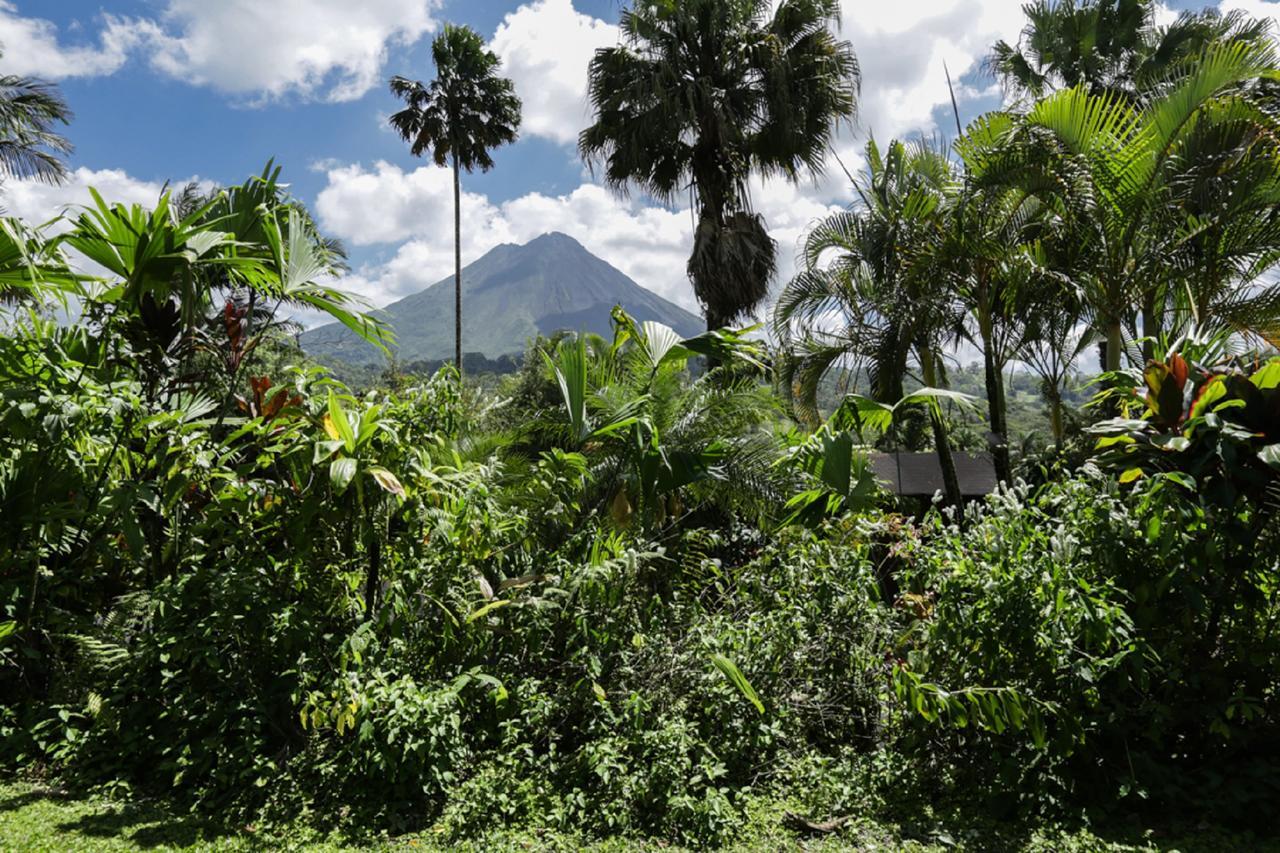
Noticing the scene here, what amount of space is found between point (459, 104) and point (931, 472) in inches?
726

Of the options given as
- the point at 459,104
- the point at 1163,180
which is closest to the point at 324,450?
the point at 1163,180

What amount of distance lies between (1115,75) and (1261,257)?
9936 mm

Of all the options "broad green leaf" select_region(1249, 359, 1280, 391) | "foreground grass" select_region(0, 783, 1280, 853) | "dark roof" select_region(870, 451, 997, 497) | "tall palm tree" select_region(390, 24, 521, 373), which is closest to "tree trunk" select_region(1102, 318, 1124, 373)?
"broad green leaf" select_region(1249, 359, 1280, 391)

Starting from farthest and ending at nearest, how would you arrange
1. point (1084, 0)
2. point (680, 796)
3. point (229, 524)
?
point (1084, 0)
point (229, 524)
point (680, 796)

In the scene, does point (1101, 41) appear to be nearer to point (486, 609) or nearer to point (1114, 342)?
point (1114, 342)

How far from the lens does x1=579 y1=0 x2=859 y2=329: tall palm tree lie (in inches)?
496

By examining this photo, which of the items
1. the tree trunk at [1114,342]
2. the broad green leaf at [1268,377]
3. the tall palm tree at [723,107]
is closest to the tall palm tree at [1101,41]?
the tall palm tree at [723,107]

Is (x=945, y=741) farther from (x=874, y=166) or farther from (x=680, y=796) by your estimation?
(x=874, y=166)

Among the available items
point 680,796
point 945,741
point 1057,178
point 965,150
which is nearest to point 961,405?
point 945,741

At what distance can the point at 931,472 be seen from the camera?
15.9 m

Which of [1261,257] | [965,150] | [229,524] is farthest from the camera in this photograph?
[965,150]

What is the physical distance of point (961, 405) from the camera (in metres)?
4.11

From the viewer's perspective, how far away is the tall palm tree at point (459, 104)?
24.3 metres

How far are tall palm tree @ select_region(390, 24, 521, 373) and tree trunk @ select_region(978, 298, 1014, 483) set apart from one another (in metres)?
17.7
